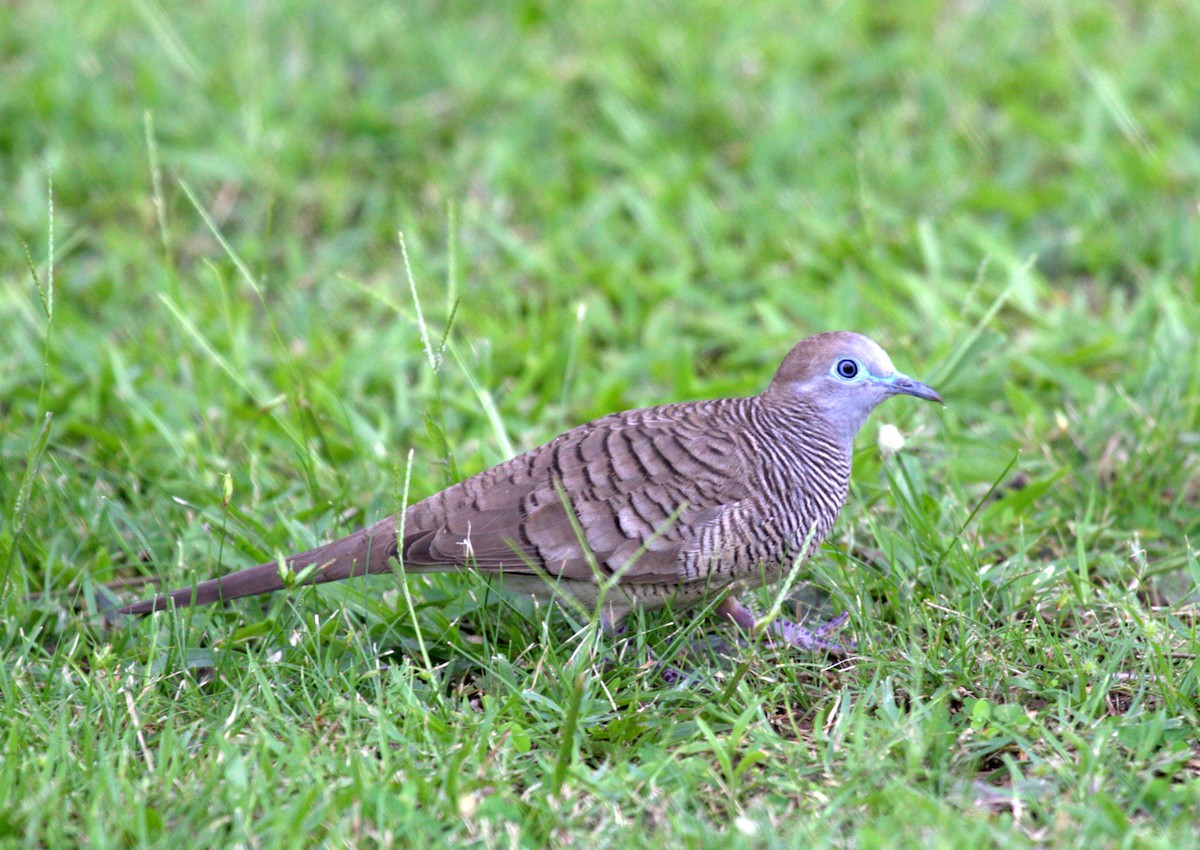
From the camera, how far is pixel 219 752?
3156 mm

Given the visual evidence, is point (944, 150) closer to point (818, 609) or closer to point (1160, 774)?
point (818, 609)

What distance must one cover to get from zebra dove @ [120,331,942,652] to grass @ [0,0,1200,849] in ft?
0.45

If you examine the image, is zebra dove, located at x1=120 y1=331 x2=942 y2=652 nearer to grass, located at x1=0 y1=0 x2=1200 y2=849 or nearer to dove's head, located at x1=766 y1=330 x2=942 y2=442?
dove's head, located at x1=766 y1=330 x2=942 y2=442

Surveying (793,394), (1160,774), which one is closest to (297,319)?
(793,394)

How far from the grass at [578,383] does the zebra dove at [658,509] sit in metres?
0.14

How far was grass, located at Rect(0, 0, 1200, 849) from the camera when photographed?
10.2 feet

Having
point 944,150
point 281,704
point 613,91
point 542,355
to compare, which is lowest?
point 281,704

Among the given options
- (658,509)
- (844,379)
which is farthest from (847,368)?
(658,509)

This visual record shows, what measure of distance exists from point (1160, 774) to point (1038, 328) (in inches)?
101

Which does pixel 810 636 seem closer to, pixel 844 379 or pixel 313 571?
pixel 844 379

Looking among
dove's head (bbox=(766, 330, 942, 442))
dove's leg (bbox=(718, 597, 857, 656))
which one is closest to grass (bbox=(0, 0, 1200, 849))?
dove's leg (bbox=(718, 597, 857, 656))

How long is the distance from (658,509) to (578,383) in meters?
1.60

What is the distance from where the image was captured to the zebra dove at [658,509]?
11.6ft

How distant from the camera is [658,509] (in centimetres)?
357
